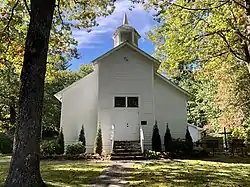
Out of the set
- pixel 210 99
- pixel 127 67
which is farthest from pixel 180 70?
pixel 210 99

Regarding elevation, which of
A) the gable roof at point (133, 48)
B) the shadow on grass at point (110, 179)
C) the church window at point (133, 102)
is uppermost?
the gable roof at point (133, 48)

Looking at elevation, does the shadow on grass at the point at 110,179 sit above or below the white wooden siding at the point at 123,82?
below

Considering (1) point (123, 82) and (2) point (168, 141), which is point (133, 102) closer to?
(1) point (123, 82)

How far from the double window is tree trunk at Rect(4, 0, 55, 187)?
11361 millimetres

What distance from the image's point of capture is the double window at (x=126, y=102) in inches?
722

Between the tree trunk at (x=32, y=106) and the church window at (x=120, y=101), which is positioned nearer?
the tree trunk at (x=32, y=106)

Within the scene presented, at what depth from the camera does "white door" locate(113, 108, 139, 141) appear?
18.0 metres

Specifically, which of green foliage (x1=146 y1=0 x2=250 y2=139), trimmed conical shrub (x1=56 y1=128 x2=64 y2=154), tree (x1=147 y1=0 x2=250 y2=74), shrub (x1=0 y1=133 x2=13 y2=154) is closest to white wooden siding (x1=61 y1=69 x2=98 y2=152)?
trimmed conical shrub (x1=56 y1=128 x2=64 y2=154)

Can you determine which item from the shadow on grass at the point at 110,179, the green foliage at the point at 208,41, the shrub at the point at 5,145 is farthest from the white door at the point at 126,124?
the shrub at the point at 5,145

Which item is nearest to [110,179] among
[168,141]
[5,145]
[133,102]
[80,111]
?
[168,141]

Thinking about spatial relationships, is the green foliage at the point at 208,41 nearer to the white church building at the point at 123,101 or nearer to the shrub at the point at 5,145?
the white church building at the point at 123,101

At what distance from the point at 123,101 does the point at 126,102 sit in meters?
0.22

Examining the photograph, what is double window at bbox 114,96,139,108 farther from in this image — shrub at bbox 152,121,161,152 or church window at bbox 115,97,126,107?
shrub at bbox 152,121,161,152

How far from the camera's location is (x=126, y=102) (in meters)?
18.4
